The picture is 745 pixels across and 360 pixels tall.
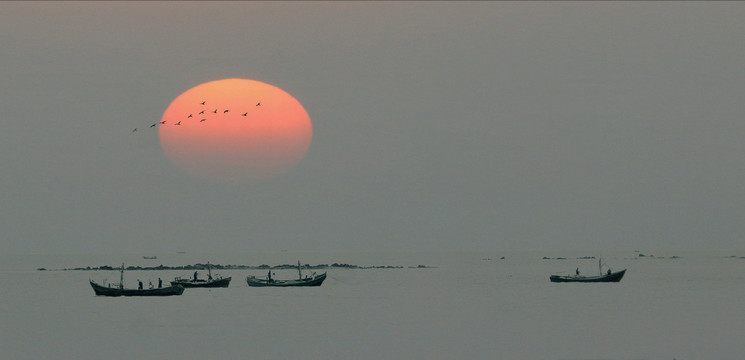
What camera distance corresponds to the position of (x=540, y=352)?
62938mm

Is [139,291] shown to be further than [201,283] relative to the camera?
No

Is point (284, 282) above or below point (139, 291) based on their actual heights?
above

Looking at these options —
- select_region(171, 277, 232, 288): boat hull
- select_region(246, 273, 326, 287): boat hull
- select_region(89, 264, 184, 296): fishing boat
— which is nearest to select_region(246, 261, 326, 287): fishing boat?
select_region(246, 273, 326, 287): boat hull

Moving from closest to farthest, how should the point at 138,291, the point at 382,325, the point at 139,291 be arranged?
the point at 382,325
the point at 139,291
the point at 138,291

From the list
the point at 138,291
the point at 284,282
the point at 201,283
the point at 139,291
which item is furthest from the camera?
the point at 284,282

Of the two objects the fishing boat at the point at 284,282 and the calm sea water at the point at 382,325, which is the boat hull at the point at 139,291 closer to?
the calm sea water at the point at 382,325

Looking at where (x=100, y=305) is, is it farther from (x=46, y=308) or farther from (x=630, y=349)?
(x=630, y=349)

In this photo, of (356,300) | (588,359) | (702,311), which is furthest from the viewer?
(356,300)

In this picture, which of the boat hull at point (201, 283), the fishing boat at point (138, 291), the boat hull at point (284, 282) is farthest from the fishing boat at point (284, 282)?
the fishing boat at point (138, 291)

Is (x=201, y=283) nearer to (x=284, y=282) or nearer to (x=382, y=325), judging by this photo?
(x=284, y=282)

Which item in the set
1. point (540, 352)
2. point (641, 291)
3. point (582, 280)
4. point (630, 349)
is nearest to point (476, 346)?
point (540, 352)

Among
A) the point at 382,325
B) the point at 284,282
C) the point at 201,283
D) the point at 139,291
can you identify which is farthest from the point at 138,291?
the point at 382,325

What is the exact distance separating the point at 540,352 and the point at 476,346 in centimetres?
535

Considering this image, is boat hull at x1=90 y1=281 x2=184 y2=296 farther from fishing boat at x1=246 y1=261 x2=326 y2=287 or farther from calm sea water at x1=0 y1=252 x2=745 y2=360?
fishing boat at x1=246 y1=261 x2=326 y2=287
